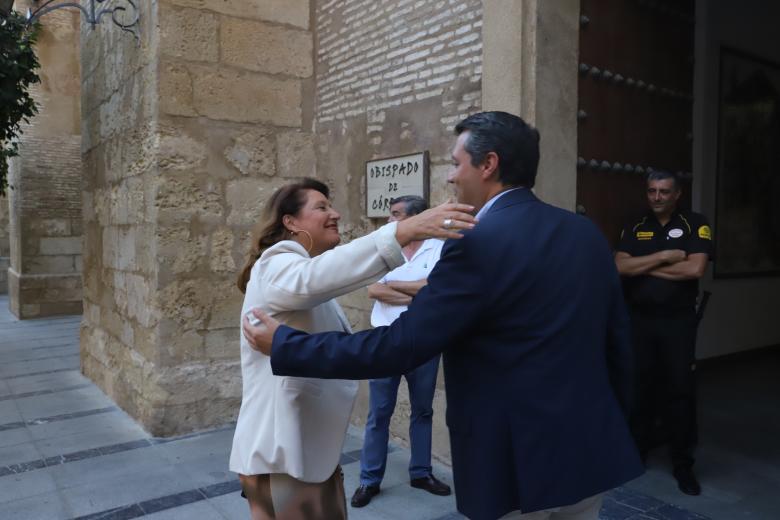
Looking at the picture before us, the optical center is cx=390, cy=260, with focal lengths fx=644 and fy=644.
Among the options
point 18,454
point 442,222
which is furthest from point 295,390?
point 18,454

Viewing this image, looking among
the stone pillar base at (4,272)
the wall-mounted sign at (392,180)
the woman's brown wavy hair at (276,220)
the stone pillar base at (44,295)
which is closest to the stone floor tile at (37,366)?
the wall-mounted sign at (392,180)

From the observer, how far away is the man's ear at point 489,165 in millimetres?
1588

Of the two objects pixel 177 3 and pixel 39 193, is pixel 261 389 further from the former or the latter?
pixel 39 193

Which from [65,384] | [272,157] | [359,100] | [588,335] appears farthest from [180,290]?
[588,335]

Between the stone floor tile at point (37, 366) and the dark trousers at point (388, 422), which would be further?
the stone floor tile at point (37, 366)

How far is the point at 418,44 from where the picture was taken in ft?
13.7

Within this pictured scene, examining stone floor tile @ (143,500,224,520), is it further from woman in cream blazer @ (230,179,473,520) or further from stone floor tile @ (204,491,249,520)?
woman in cream blazer @ (230,179,473,520)

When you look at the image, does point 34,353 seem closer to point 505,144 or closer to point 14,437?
point 14,437

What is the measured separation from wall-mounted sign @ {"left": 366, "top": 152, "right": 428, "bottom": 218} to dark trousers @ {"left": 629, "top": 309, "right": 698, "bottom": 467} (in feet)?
5.05

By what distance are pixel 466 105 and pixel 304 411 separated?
2507 millimetres

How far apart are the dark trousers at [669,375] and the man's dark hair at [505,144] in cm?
246

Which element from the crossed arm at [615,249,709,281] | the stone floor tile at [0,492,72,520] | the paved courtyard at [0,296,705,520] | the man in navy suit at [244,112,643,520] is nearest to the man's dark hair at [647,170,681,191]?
the crossed arm at [615,249,709,281]

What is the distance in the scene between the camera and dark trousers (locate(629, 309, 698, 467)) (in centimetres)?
364

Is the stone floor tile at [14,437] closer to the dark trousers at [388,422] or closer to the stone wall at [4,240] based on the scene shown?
the dark trousers at [388,422]
